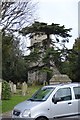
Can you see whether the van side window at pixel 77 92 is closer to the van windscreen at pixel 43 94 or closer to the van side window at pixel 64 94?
the van side window at pixel 64 94

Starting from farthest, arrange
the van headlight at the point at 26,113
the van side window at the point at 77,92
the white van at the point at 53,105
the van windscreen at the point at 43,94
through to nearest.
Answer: the van side window at the point at 77,92 < the van windscreen at the point at 43,94 < the white van at the point at 53,105 < the van headlight at the point at 26,113

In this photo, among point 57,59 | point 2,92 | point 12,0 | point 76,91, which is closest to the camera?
point 76,91

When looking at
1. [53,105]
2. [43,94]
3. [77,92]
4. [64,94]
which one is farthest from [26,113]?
[77,92]

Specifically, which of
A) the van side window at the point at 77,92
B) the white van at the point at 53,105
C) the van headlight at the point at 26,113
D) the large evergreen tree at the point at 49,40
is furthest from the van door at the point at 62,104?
the large evergreen tree at the point at 49,40

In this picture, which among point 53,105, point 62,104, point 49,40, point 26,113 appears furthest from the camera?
point 49,40

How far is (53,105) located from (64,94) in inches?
32.0

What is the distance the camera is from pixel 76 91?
43.8 ft

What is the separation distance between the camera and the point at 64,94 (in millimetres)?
13070

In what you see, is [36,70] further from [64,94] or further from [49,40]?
[64,94]

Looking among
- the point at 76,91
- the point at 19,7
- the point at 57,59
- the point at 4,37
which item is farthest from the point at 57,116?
the point at 57,59

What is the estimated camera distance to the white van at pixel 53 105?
12148 millimetres

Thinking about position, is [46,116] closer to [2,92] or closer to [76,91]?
[76,91]

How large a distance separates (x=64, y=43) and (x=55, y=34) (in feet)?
7.37

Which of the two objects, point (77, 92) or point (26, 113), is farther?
point (77, 92)
